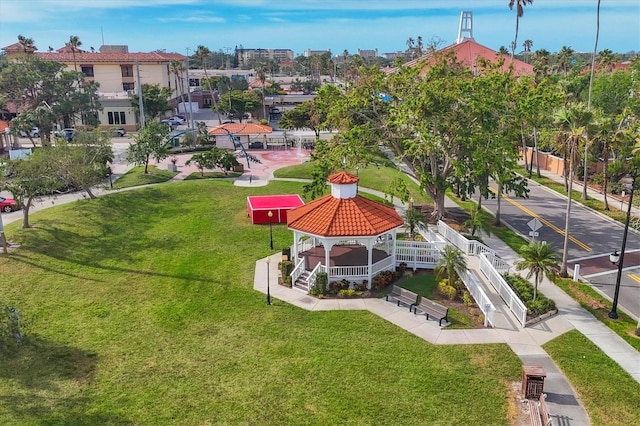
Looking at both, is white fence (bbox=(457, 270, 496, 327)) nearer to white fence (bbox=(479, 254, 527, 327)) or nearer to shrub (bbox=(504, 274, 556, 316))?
white fence (bbox=(479, 254, 527, 327))

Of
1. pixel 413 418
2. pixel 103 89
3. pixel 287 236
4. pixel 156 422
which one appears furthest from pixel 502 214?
pixel 103 89

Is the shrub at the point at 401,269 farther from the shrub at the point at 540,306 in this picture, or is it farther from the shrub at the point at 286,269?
the shrub at the point at 540,306

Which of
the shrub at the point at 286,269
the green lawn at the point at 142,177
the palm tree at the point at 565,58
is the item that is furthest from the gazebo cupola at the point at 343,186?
the palm tree at the point at 565,58

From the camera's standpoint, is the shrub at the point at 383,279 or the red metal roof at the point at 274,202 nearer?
the shrub at the point at 383,279

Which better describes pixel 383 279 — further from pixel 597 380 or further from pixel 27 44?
pixel 27 44

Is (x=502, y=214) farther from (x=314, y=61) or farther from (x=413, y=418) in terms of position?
(x=314, y=61)

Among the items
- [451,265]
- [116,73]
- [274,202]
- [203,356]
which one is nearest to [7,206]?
[274,202]

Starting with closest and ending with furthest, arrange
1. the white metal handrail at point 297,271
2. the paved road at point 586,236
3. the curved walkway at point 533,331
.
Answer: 1. the curved walkway at point 533,331
2. the white metal handrail at point 297,271
3. the paved road at point 586,236
